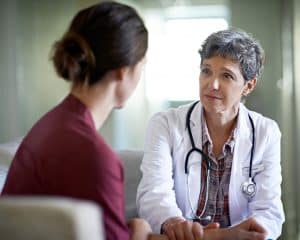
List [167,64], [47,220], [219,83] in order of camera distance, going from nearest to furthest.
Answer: [47,220]
[219,83]
[167,64]

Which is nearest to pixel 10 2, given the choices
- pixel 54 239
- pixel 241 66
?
pixel 241 66

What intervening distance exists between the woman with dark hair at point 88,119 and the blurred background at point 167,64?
1.55 metres

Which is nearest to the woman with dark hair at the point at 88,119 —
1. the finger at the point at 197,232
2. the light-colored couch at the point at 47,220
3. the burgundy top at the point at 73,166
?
the burgundy top at the point at 73,166

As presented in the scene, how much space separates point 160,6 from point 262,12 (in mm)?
547

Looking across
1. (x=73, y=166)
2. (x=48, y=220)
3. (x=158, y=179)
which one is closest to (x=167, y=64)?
(x=158, y=179)

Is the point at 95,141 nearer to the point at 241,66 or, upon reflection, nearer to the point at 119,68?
the point at 119,68

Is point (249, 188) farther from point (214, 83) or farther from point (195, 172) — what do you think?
point (214, 83)

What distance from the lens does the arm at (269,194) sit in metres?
1.57

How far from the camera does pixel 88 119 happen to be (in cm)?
98

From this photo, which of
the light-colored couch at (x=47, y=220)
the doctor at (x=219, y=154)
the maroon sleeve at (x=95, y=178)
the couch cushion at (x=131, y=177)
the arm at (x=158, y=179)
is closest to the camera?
the light-colored couch at (x=47, y=220)

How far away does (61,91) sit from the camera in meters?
2.79

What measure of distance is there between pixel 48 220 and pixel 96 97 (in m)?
0.47

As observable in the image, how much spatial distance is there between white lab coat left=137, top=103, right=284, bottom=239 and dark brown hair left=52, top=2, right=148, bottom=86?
2.10 feet

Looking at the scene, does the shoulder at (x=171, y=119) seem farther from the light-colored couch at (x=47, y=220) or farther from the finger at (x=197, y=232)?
the light-colored couch at (x=47, y=220)
